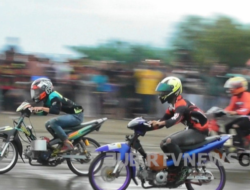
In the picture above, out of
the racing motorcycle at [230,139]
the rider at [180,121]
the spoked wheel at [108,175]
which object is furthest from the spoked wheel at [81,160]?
the racing motorcycle at [230,139]

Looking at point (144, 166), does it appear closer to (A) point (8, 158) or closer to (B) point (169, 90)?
(B) point (169, 90)

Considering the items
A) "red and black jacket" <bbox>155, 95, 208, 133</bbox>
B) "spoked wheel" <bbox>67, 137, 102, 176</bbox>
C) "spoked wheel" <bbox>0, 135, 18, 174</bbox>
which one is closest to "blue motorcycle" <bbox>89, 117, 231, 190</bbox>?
"red and black jacket" <bbox>155, 95, 208, 133</bbox>

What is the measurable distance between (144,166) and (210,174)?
0.94 meters

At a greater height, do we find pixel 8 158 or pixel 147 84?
pixel 147 84

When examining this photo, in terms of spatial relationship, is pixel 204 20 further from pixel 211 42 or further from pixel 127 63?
pixel 127 63

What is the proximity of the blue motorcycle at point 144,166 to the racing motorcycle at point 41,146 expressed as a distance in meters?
1.56

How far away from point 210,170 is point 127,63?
324 inches

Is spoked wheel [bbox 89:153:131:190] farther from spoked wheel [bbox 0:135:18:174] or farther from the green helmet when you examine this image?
spoked wheel [bbox 0:135:18:174]

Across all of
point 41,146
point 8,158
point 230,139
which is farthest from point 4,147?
point 230,139

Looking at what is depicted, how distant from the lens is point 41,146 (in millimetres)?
9203

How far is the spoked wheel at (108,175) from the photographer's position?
25.5ft

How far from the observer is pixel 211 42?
70.3 ft

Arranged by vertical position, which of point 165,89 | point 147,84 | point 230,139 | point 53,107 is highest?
point 147,84

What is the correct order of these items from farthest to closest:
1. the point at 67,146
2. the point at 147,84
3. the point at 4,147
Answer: the point at 147,84 → the point at 67,146 → the point at 4,147
